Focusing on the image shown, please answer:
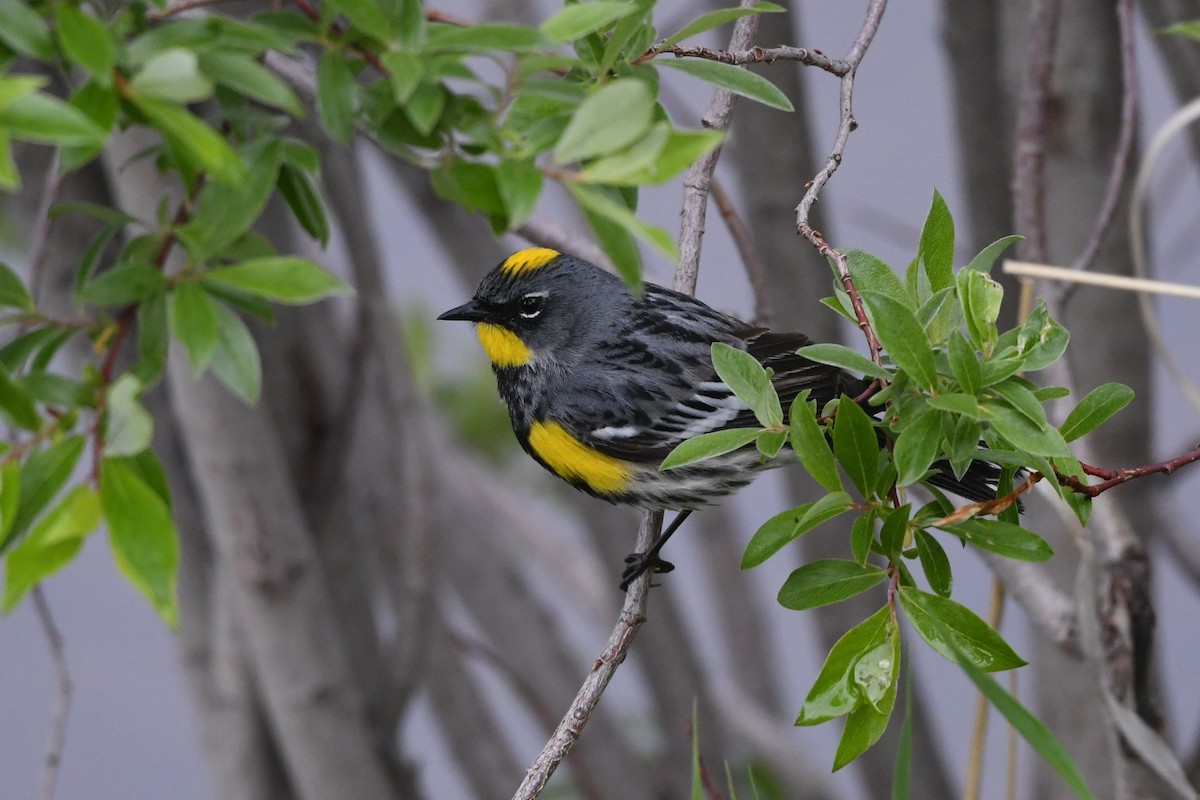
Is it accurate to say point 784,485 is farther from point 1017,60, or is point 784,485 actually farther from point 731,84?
point 731,84

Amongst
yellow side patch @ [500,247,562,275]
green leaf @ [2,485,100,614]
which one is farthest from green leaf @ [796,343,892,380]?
yellow side patch @ [500,247,562,275]

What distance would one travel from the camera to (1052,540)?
70.6 inches

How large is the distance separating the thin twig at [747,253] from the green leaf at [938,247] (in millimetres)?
636

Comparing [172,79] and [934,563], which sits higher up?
[172,79]

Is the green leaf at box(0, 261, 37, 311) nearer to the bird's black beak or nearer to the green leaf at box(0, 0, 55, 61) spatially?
the green leaf at box(0, 0, 55, 61)

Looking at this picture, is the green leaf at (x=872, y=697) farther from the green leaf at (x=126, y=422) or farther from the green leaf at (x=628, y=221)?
the green leaf at (x=126, y=422)

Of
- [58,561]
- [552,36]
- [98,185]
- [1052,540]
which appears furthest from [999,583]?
[98,185]

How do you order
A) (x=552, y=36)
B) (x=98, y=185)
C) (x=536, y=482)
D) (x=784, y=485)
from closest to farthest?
(x=552, y=36)
(x=98, y=185)
(x=784, y=485)
(x=536, y=482)

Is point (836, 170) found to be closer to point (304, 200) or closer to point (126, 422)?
point (304, 200)

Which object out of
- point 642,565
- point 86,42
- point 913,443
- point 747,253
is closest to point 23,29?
point 86,42

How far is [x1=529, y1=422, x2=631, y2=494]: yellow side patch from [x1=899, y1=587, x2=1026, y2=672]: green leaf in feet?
2.39

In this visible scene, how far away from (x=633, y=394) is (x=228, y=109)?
32.0 inches

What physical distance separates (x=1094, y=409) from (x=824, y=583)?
0.75ft

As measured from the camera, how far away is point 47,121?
0.56m
